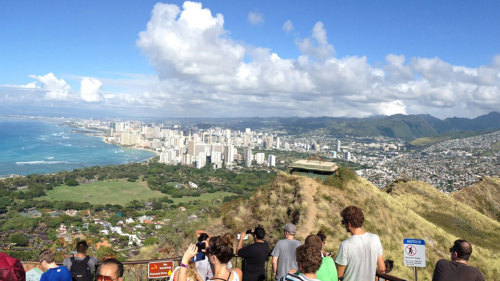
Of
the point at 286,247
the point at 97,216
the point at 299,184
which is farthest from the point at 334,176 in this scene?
the point at 97,216

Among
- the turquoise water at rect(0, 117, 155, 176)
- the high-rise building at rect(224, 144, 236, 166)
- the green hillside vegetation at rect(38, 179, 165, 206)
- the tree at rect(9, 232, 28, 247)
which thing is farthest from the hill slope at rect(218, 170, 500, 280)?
the high-rise building at rect(224, 144, 236, 166)

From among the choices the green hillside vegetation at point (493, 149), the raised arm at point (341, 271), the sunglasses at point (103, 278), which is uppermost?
the sunglasses at point (103, 278)

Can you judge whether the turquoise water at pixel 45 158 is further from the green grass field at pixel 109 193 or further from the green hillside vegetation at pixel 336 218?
the green hillside vegetation at pixel 336 218

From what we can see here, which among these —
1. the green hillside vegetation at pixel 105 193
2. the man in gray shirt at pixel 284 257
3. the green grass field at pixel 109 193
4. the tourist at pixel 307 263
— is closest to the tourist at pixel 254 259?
the man in gray shirt at pixel 284 257

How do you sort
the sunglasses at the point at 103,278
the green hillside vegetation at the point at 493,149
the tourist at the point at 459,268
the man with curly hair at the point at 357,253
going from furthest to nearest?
the green hillside vegetation at the point at 493,149 < the man with curly hair at the point at 357,253 < the tourist at the point at 459,268 < the sunglasses at the point at 103,278

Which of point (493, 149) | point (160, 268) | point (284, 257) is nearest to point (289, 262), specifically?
point (284, 257)

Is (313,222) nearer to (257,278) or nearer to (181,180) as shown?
(257,278)
